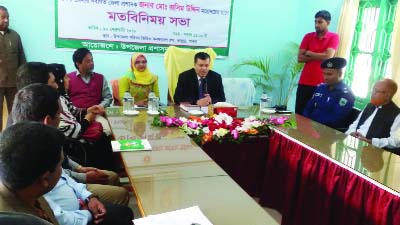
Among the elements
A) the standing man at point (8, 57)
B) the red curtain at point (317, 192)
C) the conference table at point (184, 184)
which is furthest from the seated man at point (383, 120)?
the standing man at point (8, 57)

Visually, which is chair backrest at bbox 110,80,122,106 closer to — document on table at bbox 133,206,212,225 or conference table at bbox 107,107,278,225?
conference table at bbox 107,107,278,225

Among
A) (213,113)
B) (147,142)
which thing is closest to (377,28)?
(213,113)

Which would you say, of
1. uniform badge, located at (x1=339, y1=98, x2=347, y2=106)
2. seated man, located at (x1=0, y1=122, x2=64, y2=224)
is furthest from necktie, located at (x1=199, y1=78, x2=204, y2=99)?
seated man, located at (x1=0, y1=122, x2=64, y2=224)

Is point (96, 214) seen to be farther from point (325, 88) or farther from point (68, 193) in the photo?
point (325, 88)

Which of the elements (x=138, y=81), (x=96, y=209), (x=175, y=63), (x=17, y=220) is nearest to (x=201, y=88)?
(x=175, y=63)

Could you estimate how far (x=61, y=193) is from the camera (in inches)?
67.2

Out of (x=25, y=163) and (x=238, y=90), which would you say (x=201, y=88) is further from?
(x=25, y=163)

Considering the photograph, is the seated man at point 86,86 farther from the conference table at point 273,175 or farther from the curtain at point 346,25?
the curtain at point 346,25

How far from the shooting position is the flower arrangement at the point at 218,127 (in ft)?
8.56

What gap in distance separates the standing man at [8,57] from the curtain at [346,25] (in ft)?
12.1

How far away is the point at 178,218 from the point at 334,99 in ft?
8.19

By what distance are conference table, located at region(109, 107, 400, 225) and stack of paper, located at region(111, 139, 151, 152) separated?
60 millimetres

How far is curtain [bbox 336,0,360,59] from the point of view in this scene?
4.32 m

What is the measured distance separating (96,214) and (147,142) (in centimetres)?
59
